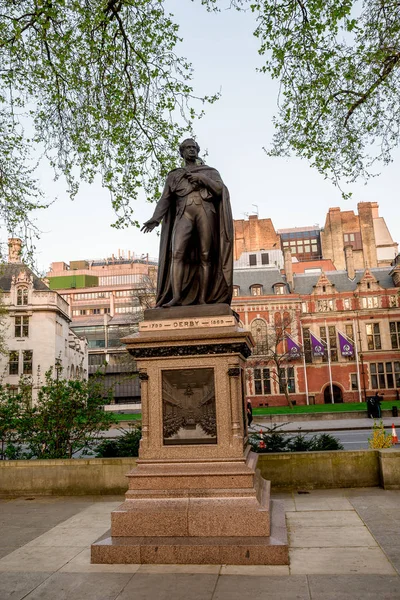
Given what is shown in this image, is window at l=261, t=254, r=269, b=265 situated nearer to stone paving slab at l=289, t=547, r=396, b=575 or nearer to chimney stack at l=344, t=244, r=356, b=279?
chimney stack at l=344, t=244, r=356, b=279

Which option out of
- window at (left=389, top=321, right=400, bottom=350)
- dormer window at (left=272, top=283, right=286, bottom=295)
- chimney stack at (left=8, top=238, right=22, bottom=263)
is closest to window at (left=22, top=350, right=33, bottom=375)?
chimney stack at (left=8, top=238, right=22, bottom=263)

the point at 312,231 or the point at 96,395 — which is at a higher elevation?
the point at 312,231

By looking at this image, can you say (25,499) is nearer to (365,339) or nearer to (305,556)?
(305,556)

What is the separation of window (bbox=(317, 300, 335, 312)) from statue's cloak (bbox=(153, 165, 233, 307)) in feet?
179

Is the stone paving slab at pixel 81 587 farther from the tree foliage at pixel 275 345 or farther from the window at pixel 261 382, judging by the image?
the window at pixel 261 382

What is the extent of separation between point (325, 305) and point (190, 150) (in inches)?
2152

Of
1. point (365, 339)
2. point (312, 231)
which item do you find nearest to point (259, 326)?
point (365, 339)

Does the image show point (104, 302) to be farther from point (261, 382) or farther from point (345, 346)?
point (345, 346)

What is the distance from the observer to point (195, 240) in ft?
22.9

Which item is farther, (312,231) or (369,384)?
(312,231)

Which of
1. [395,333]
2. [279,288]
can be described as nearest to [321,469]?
[395,333]

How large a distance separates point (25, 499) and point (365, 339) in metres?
53.6

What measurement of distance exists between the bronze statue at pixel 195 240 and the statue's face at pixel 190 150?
0.18 m

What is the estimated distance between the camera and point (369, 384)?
55969 mm
